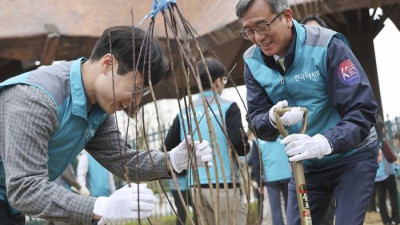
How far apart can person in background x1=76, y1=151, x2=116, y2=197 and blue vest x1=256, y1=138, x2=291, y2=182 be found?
152 cm

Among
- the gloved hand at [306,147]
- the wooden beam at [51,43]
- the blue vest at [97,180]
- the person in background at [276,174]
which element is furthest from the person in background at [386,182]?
the gloved hand at [306,147]

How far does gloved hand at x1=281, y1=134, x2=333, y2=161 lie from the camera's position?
7.29ft

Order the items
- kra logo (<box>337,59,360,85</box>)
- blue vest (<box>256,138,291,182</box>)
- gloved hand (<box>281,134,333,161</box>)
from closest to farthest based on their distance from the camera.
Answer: gloved hand (<box>281,134,333,161</box>) < kra logo (<box>337,59,360,85</box>) < blue vest (<box>256,138,291,182</box>)

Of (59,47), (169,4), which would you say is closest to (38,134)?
(169,4)

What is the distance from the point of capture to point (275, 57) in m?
2.56

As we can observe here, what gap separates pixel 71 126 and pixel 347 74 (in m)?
1.07

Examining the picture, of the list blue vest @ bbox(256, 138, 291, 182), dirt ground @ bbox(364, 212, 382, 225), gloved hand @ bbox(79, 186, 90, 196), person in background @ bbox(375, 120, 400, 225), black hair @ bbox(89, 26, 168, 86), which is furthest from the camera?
dirt ground @ bbox(364, 212, 382, 225)

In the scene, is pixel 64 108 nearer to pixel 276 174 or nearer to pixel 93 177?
pixel 93 177

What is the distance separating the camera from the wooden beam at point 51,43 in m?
5.48

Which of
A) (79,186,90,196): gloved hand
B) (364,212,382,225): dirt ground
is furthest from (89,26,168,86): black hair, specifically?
(364,212,382,225): dirt ground

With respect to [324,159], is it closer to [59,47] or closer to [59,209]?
[59,209]

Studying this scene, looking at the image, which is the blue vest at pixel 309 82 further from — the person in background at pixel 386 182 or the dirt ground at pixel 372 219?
the dirt ground at pixel 372 219

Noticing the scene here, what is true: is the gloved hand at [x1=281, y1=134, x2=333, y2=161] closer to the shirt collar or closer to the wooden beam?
the shirt collar

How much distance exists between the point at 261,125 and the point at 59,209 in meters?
1.03
